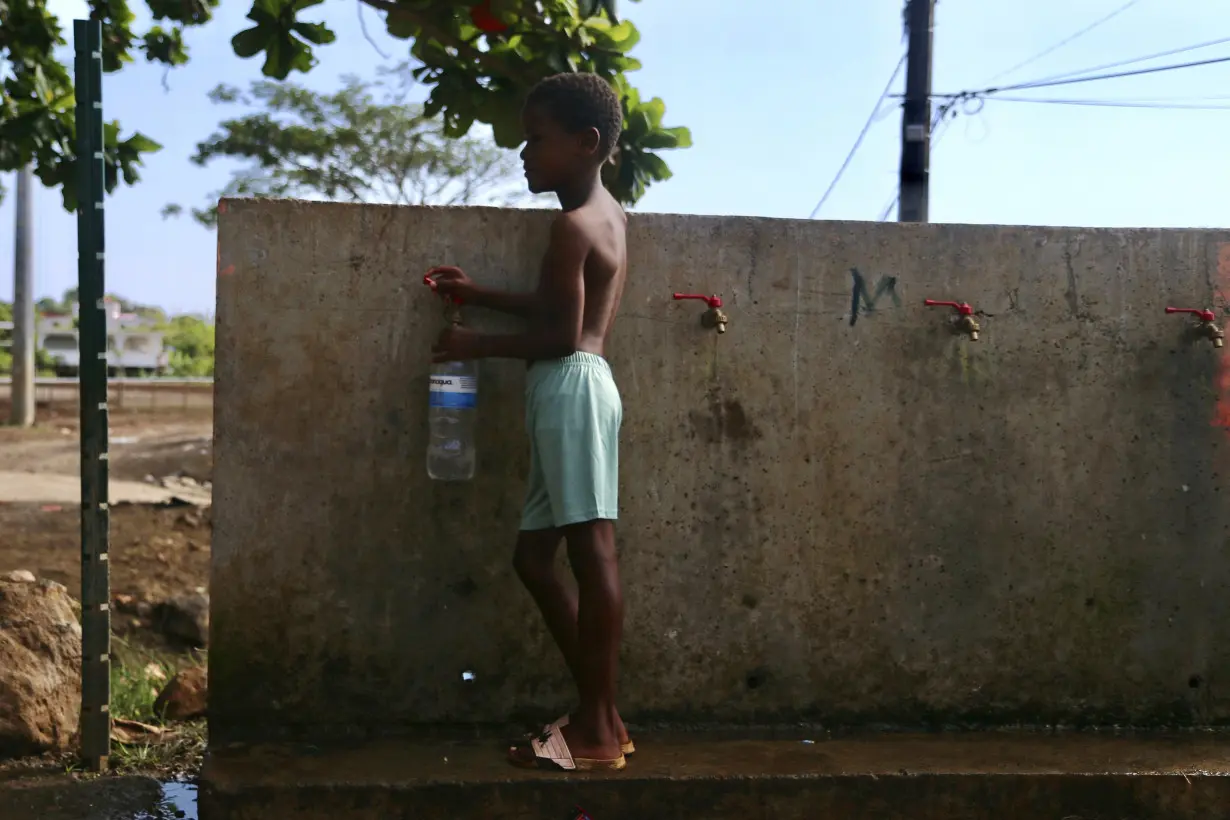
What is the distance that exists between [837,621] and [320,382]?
1643 mm

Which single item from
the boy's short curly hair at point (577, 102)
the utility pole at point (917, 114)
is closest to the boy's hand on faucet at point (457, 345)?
the boy's short curly hair at point (577, 102)

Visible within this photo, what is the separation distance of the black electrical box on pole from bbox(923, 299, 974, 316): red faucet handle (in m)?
2.33

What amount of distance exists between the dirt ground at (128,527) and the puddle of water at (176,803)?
7.98ft

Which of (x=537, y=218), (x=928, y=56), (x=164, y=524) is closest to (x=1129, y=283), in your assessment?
(x=537, y=218)

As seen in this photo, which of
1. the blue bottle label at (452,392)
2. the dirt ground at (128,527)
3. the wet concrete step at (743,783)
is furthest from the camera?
the dirt ground at (128,527)

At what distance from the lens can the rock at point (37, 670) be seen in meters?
3.15

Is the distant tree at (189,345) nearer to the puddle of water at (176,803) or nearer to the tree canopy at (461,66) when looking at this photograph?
the tree canopy at (461,66)

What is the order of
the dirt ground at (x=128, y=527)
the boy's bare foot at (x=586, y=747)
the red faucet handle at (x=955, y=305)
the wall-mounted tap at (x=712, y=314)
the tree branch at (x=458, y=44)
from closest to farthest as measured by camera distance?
1. the boy's bare foot at (x=586, y=747)
2. the wall-mounted tap at (x=712, y=314)
3. the red faucet handle at (x=955, y=305)
4. the tree branch at (x=458, y=44)
5. the dirt ground at (x=128, y=527)

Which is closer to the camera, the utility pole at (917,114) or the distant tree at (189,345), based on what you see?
the utility pole at (917,114)

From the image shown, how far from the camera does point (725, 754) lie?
3.04 meters

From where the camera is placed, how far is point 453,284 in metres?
2.97

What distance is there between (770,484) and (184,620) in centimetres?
333

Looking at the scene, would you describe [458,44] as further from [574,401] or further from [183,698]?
[183,698]

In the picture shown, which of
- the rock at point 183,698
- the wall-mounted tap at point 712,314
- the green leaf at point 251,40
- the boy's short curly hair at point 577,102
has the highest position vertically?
the green leaf at point 251,40
